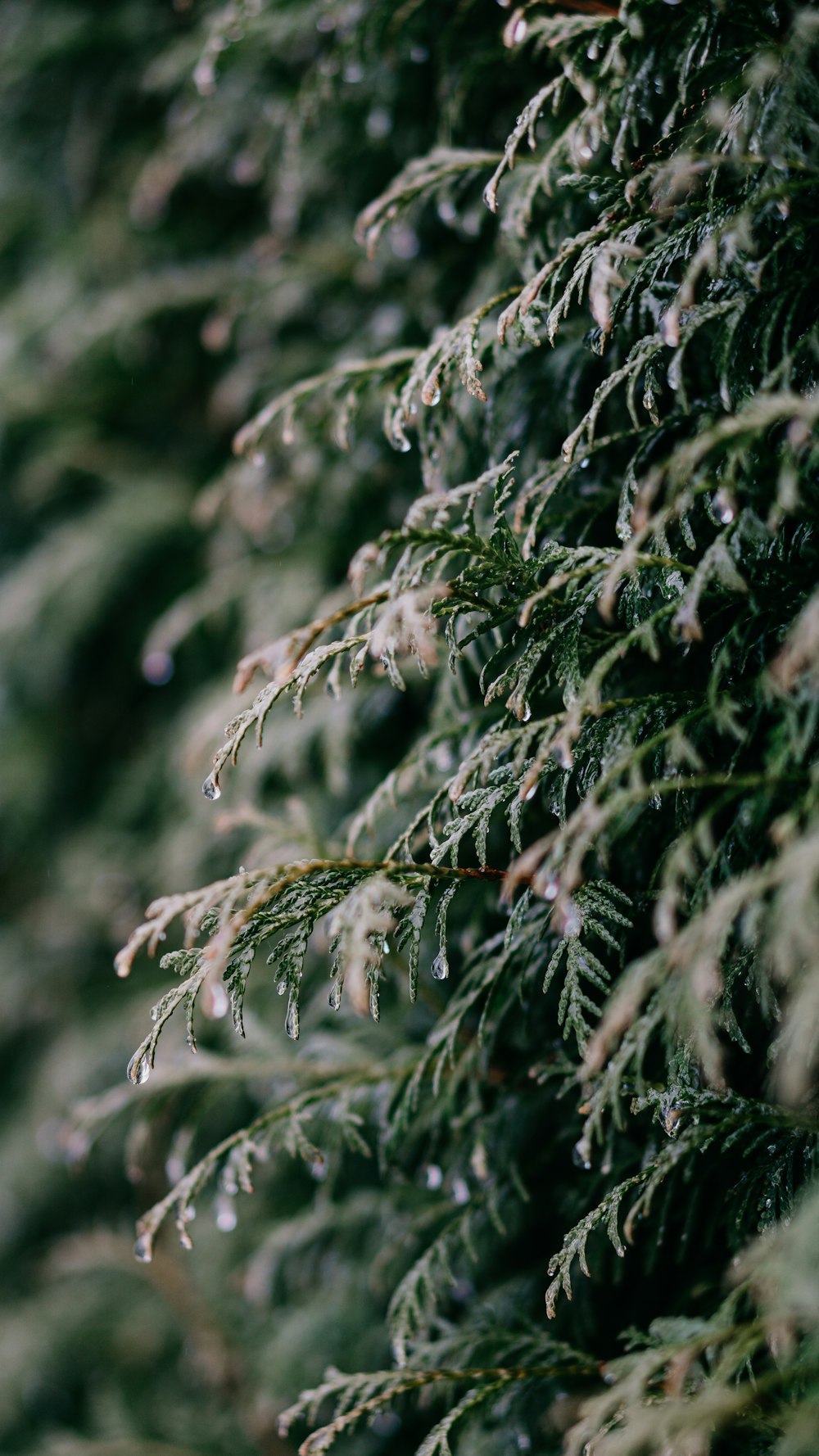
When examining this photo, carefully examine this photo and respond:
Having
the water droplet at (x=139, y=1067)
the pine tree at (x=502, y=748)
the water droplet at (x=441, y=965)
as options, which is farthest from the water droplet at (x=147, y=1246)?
the water droplet at (x=441, y=965)

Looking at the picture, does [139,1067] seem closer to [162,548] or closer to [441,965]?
[441,965]

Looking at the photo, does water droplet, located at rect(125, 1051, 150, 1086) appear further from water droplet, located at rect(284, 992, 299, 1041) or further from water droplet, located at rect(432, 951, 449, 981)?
water droplet, located at rect(432, 951, 449, 981)

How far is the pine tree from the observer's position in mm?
1029

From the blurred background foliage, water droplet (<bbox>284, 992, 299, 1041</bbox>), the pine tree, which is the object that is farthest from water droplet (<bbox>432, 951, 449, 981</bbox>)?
the blurred background foliage

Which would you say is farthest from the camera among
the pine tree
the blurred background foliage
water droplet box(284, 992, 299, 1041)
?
the blurred background foliage

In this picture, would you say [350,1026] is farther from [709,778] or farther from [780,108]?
[780,108]

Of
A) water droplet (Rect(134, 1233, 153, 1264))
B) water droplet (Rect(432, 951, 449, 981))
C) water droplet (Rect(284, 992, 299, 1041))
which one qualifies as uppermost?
water droplet (Rect(284, 992, 299, 1041))

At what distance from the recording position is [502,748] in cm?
113

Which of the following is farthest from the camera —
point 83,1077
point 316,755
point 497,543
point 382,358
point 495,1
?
point 83,1077

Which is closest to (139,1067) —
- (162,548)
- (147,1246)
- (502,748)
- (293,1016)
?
(293,1016)

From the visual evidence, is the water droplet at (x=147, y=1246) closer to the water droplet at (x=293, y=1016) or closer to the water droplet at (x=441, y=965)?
the water droplet at (x=293, y=1016)

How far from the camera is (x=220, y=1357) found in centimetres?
231

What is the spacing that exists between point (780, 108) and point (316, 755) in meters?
1.56

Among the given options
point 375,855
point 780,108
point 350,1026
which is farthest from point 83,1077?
point 780,108
